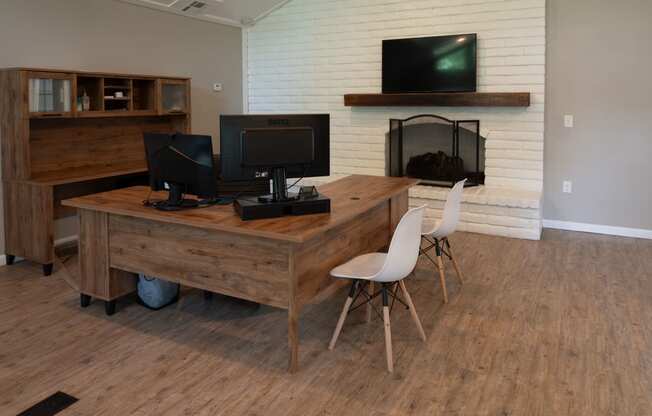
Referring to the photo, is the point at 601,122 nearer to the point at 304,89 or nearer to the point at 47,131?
the point at 304,89

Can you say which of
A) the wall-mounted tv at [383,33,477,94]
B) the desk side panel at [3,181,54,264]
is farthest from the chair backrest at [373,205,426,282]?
the wall-mounted tv at [383,33,477,94]

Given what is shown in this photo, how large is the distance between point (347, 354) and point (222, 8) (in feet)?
16.0

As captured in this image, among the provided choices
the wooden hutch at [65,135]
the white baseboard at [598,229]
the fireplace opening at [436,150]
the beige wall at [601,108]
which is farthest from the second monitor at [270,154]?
the white baseboard at [598,229]

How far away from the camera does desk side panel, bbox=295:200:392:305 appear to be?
2.76 metres

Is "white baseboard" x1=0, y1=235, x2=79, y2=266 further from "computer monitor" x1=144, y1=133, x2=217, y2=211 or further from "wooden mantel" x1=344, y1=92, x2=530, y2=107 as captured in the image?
"wooden mantel" x1=344, y1=92, x2=530, y2=107

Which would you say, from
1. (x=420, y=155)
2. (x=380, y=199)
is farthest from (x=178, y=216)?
(x=420, y=155)

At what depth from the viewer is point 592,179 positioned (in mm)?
5539

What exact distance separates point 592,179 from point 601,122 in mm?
573

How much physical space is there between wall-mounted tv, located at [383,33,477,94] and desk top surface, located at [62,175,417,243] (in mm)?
2476

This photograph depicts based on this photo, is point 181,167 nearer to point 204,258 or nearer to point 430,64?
point 204,258

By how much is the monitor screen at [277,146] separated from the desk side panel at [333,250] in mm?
447

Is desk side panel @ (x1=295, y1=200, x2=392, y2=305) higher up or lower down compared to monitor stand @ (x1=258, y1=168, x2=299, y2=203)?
lower down

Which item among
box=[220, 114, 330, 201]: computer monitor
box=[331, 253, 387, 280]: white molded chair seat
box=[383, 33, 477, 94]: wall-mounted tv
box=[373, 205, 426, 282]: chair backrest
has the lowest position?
A: box=[331, 253, 387, 280]: white molded chair seat

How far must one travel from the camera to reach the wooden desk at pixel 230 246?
8.84 feet
